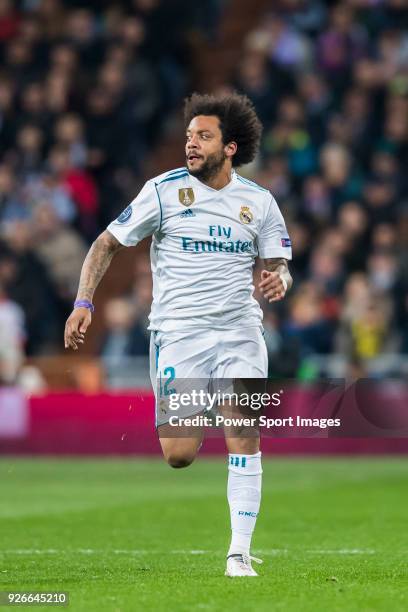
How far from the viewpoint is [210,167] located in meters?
8.67

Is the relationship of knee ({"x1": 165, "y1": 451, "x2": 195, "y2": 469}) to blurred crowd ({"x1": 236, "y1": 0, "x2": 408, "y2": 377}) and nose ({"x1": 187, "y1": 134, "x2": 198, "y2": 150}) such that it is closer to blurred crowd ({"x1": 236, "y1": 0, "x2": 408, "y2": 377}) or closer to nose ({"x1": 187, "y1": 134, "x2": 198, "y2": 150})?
nose ({"x1": 187, "y1": 134, "x2": 198, "y2": 150})

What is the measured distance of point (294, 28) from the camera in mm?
22453

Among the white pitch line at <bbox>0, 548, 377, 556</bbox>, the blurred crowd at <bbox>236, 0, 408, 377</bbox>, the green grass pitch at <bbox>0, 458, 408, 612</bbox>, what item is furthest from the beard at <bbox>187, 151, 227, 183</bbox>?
the blurred crowd at <bbox>236, 0, 408, 377</bbox>

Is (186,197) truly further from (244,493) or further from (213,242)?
(244,493)

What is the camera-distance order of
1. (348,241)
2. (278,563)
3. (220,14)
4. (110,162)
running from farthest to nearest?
(220,14), (110,162), (348,241), (278,563)

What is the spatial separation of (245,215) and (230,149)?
1.31ft

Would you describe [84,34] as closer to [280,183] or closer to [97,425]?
[280,183]

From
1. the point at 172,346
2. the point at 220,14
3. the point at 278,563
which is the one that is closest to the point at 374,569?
the point at 278,563

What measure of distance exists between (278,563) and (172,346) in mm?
1530

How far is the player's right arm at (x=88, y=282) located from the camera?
8141mm

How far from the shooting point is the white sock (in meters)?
8.31

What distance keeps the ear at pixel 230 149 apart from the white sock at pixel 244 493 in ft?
5.59

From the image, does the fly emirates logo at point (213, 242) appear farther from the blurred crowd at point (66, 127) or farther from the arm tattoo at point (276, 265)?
the blurred crowd at point (66, 127)

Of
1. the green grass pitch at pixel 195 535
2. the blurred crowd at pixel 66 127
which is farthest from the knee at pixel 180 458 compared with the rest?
the blurred crowd at pixel 66 127
